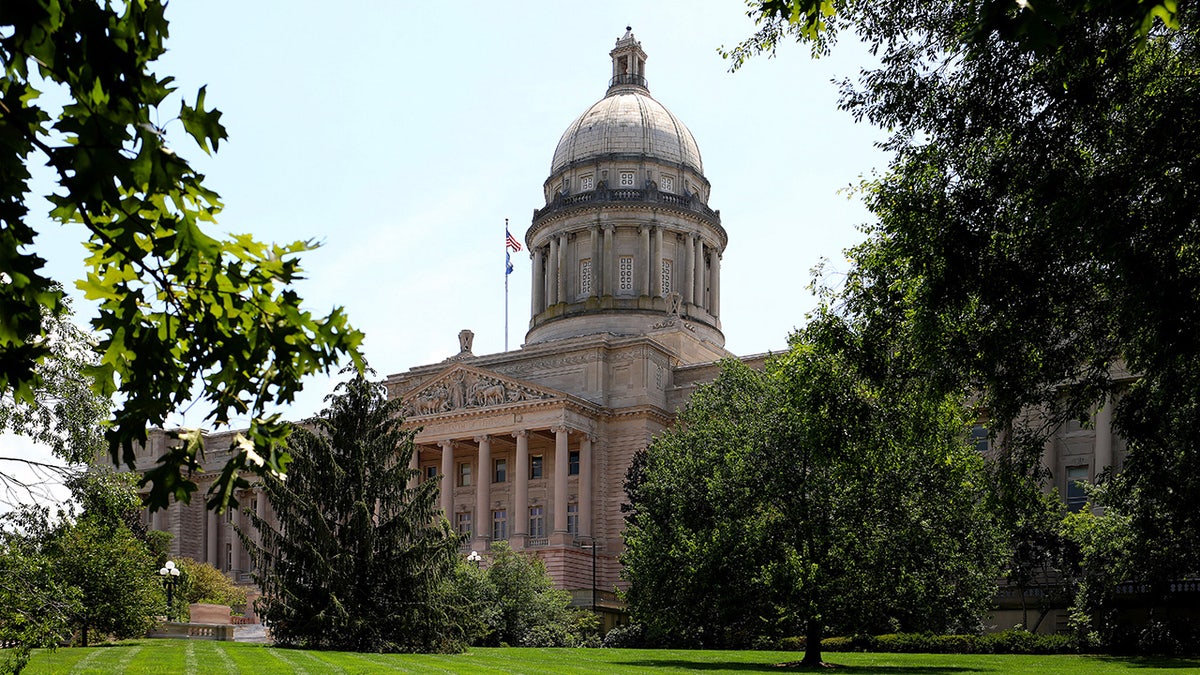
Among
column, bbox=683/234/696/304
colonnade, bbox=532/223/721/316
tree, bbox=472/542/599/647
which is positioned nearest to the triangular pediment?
colonnade, bbox=532/223/721/316

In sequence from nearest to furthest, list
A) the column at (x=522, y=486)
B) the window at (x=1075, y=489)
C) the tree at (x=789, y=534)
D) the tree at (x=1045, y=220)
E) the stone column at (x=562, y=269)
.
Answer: the tree at (x=1045, y=220) < the tree at (x=789, y=534) < the window at (x=1075, y=489) < the column at (x=522, y=486) < the stone column at (x=562, y=269)

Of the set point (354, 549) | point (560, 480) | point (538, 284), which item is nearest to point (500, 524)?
point (560, 480)

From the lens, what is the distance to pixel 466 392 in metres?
81.6

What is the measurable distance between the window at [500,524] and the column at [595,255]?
18.9 m

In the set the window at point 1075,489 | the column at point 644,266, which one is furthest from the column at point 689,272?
the window at point 1075,489

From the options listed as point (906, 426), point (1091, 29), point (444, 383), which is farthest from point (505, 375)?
point (1091, 29)

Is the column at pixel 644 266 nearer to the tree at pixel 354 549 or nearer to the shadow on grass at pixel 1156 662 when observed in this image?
the tree at pixel 354 549

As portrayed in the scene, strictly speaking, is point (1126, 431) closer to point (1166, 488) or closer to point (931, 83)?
point (1166, 488)

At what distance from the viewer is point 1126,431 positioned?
20.0 m

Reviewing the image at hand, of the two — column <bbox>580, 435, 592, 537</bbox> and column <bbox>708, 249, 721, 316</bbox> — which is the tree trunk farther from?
column <bbox>708, 249, 721, 316</bbox>

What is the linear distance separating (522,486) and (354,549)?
1639 inches

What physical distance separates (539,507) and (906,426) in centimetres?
6018

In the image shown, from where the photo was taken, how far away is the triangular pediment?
78.9 metres

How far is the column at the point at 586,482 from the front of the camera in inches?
3068
